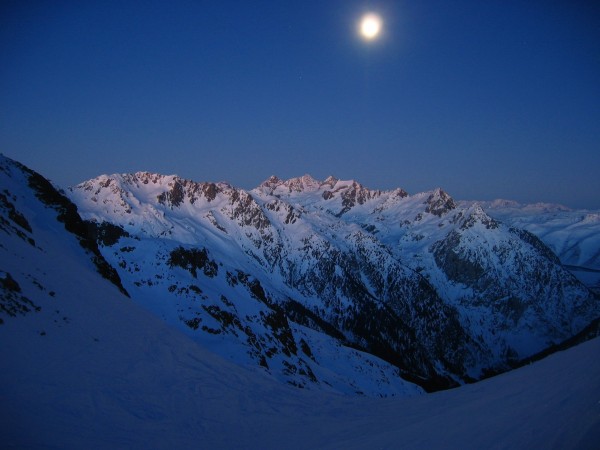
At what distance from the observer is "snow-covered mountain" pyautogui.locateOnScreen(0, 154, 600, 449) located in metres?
8.05

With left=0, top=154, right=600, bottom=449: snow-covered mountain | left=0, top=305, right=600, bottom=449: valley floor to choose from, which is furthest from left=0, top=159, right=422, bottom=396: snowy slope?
left=0, top=305, right=600, bottom=449: valley floor

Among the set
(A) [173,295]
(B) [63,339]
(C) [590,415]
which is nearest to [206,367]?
(B) [63,339]

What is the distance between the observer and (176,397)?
48.9ft

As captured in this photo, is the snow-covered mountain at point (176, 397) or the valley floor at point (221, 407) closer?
the valley floor at point (221, 407)

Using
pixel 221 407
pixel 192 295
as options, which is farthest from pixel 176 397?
pixel 192 295

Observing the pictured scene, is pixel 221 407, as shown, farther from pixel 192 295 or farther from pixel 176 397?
pixel 192 295

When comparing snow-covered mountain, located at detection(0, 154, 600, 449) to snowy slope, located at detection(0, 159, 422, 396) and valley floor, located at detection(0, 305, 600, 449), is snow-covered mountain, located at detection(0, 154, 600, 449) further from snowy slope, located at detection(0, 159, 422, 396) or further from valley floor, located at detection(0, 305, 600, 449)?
snowy slope, located at detection(0, 159, 422, 396)

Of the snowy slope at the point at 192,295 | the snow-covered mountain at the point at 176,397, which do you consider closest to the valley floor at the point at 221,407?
the snow-covered mountain at the point at 176,397

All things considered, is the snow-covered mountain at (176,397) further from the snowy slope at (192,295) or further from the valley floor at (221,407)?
the snowy slope at (192,295)

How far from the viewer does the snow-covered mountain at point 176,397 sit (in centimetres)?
805

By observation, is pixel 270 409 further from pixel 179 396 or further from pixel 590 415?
pixel 590 415

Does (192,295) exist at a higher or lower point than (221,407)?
higher

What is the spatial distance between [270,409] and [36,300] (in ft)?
38.0

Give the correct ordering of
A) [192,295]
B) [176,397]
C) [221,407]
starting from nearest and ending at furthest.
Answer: [176,397]
[221,407]
[192,295]
